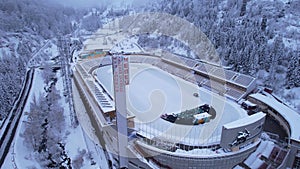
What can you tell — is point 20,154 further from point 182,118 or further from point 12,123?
point 182,118

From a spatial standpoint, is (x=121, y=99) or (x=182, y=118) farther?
(x=182, y=118)

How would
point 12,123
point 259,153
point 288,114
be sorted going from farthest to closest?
point 12,123 → point 288,114 → point 259,153

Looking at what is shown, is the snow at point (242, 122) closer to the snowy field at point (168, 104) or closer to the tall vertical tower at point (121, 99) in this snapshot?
the snowy field at point (168, 104)

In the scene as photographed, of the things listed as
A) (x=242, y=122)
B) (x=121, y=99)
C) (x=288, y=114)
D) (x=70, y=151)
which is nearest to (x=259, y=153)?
(x=242, y=122)

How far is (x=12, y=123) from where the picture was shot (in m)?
12.5

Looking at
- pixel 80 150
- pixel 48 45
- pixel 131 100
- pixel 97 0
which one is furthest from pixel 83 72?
pixel 97 0

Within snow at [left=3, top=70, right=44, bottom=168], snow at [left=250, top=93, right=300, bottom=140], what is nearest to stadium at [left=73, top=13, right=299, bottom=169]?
snow at [left=250, top=93, right=300, bottom=140]

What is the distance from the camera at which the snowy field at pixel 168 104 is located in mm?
8382

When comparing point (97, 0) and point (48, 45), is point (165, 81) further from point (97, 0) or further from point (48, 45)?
point (97, 0)

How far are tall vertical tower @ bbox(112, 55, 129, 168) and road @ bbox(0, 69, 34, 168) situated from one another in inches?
227

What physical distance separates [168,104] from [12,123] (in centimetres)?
979

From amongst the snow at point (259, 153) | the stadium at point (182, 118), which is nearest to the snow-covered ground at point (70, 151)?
the stadium at point (182, 118)

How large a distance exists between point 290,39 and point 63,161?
22462 millimetres

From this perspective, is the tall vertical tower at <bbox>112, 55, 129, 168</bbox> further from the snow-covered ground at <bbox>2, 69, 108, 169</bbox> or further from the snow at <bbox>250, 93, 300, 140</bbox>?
the snow at <bbox>250, 93, 300, 140</bbox>
